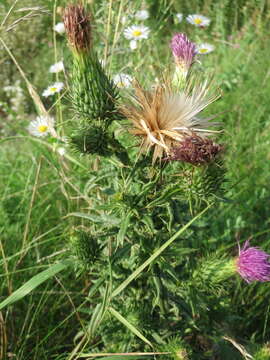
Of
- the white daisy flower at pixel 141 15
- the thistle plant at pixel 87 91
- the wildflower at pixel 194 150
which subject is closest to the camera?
the wildflower at pixel 194 150

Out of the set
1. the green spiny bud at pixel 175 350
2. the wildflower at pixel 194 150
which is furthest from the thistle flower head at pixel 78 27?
the green spiny bud at pixel 175 350

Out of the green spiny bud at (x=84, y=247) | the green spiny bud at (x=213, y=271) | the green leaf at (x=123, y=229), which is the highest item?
the green leaf at (x=123, y=229)

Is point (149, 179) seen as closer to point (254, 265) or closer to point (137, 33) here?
point (254, 265)

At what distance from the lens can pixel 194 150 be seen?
145cm

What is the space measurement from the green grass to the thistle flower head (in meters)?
0.27

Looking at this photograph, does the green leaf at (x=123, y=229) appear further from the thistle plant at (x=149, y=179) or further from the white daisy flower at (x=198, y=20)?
the white daisy flower at (x=198, y=20)

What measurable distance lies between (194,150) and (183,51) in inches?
Answer: 21.3

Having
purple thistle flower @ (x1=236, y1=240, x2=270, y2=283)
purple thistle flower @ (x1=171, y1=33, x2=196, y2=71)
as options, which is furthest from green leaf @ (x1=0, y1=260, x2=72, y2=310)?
purple thistle flower @ (x1=171, y1=33, x2=196, y2=71)

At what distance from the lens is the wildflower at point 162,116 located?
1.53 m

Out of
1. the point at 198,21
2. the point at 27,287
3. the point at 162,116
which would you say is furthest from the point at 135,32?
the point at 27,287

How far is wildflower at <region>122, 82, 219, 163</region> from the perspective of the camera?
5.03ft

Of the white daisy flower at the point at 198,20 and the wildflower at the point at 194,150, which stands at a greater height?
the wildflower at the point at 194,150

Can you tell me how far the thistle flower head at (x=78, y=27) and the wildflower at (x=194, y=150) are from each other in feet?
1.88

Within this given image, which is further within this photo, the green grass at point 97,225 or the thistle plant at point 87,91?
the green grass at point 97,225
